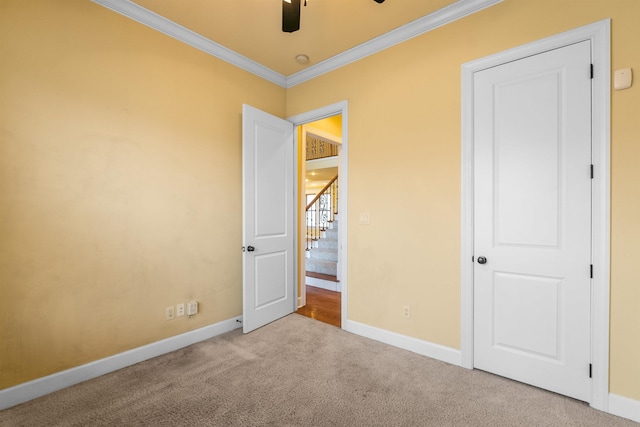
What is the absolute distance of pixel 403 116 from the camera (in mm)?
2676

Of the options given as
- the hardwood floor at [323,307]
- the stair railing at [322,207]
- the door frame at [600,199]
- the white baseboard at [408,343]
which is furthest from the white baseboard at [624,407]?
the stair railing at [322,207]

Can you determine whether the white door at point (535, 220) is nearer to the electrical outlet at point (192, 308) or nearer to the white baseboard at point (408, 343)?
the white baseboard at point (408, 343)

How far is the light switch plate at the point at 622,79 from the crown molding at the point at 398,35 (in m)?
0.98

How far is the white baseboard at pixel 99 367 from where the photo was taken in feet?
6.19

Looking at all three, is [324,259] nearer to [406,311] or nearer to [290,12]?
[406,311]

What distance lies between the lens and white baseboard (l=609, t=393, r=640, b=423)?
171 centimetres

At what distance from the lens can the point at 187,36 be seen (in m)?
2.71

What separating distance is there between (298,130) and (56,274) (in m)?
2.82

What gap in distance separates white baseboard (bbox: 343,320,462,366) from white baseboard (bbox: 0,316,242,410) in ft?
4.60

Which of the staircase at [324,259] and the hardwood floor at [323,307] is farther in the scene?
the staircase at [324,259]

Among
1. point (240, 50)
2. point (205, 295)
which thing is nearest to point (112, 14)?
point (240, 50)

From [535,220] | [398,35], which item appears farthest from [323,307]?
[398,35]

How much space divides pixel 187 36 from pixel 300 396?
3.22 metres

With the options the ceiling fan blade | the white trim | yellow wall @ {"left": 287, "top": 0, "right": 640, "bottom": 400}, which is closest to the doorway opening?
yellow wall @ {"left": 287, "top": 0, "right": 640, "bottom": 400}
